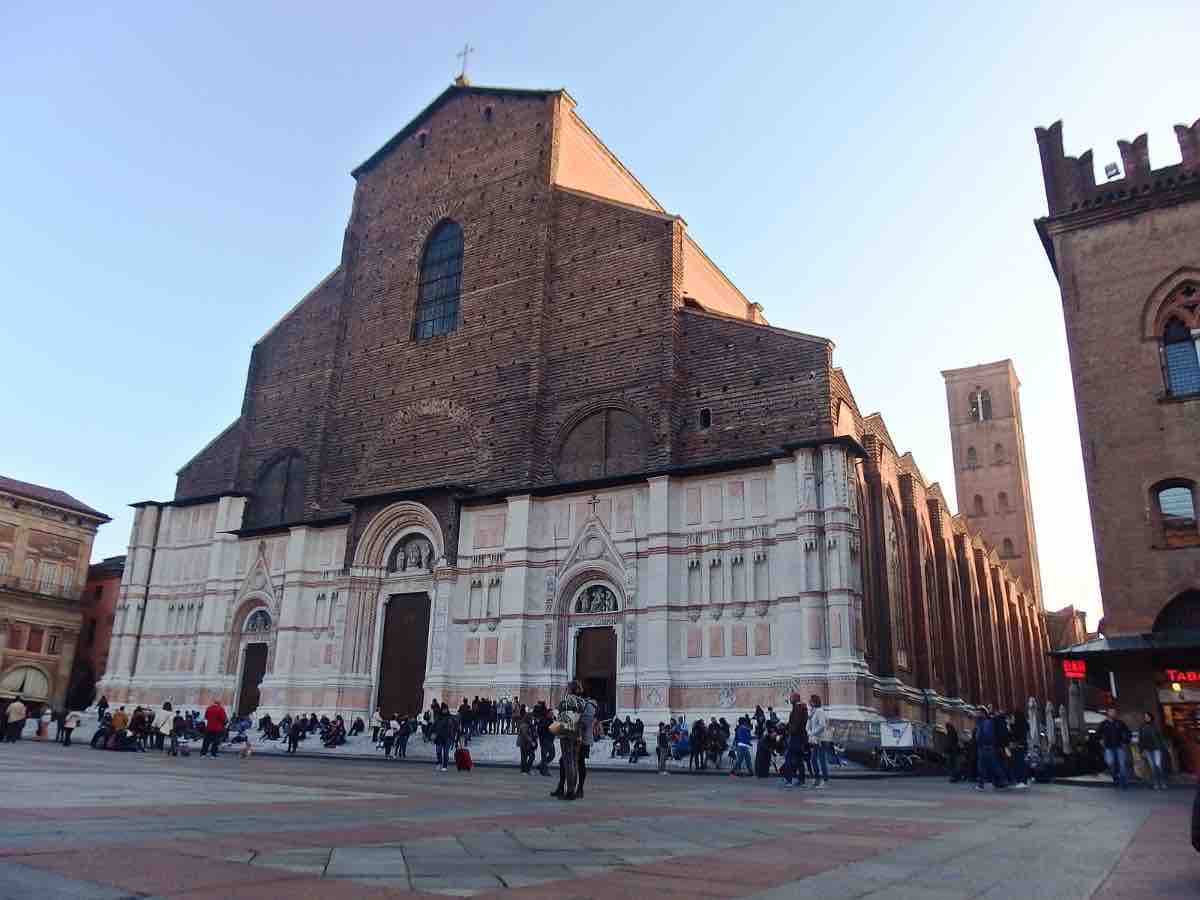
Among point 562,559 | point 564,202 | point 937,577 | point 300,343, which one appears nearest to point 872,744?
point 562,559

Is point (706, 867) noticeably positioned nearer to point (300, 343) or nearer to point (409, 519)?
point (409, 519)

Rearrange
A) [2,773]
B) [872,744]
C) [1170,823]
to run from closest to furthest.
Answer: [1170,823] → [2,773] → [872,744]

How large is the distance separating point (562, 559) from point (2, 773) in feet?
58.8

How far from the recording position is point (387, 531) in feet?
102

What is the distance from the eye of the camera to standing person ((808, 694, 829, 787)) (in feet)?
50.2

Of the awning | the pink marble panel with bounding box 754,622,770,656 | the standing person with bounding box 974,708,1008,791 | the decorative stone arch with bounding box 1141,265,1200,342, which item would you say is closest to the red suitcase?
the pink marble panel with bounding box 754,622,770,656

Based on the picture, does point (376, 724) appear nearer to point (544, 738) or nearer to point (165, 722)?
point (165, 722)

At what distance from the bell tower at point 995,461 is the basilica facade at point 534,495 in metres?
27.9

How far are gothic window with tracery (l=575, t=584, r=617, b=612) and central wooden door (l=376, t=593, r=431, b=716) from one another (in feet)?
18.0

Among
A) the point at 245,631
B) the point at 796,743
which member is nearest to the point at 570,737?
the point at 796,743

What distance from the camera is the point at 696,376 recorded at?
2745cm

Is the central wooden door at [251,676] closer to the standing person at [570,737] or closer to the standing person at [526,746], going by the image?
the standing person at [526,746]

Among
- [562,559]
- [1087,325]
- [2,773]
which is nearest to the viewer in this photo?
[2,773]

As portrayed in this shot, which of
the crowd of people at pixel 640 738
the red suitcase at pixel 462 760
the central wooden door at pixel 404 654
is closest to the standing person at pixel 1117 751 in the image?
the crowd of people at pixel 640 738
